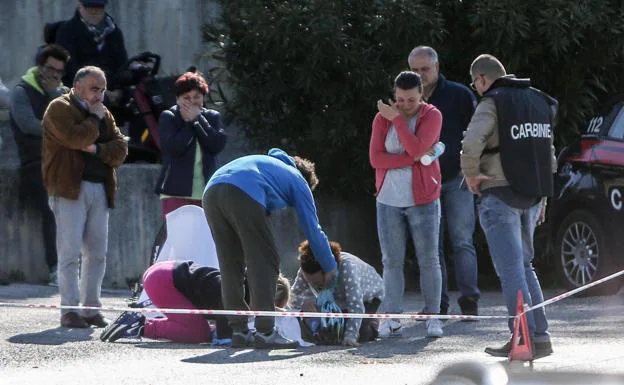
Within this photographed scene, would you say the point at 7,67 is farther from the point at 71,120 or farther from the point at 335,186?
the point at 71,120

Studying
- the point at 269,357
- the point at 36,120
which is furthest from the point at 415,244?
the point at 36,120

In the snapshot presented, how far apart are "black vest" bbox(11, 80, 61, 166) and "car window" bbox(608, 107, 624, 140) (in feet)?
14.7

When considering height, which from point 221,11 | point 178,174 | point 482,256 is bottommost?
point 482,256

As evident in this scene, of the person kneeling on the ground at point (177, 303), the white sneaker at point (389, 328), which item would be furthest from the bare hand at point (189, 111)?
the white sneaker at point (389, 328)

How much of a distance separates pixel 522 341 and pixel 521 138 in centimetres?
115

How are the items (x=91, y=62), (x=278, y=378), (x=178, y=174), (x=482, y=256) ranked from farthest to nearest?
(x=482, y=256) → (x=91, y=62) → (x=178, y=174) → (x=278, y=378)

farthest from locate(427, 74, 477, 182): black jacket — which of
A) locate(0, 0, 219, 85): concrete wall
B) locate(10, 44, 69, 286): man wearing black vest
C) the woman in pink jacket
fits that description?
locate(0, 0, 219, 85): concrete wall

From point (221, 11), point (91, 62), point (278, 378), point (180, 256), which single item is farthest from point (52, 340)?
point (221, 11)

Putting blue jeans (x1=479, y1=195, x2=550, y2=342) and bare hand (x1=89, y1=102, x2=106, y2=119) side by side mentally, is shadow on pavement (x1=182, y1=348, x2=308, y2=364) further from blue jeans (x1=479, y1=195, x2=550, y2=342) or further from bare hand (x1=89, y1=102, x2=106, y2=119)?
bare hand (x1=89, y1=102, x2=106, y2=119)

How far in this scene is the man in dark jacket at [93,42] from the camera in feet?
46.8

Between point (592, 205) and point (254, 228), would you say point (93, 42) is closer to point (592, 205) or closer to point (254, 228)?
point (592, 205)

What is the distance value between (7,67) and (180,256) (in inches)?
216

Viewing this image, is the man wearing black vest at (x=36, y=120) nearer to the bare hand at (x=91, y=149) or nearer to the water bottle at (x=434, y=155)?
the bare hand at (x=91, y=149)

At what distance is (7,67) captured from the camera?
1580 centimetres
